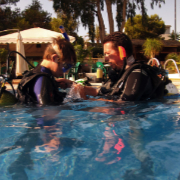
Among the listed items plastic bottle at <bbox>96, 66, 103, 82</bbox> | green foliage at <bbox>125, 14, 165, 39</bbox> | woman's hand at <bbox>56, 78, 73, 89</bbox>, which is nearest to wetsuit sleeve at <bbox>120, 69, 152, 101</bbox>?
woman's hand at <bbox>56, 78, 73, 89</bbox>

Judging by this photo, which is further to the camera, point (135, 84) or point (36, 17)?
point (36, 17)

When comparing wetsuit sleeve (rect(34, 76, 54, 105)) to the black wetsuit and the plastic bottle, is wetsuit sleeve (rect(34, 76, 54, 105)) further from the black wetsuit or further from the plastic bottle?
the plastic bottle

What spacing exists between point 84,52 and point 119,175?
39.9 ft

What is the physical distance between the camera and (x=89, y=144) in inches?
66.4

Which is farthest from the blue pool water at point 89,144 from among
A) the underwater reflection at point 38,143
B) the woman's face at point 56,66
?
the woman's face at point 56,66

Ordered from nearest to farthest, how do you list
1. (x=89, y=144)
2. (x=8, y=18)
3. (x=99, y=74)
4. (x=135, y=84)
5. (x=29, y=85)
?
1. (x=89, y=144)
2. (x=29, y=85)
3. (x=135, y=84)
4. (x=99, y=74)
5. (x=8, y=18)

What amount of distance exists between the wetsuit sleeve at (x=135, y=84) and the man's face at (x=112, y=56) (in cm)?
36

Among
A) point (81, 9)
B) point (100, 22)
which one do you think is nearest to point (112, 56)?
point (100, 22)

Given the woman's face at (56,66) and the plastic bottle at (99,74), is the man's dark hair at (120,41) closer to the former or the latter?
the woman's face at (56,66)

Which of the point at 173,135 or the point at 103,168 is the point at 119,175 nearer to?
the point at 103,168

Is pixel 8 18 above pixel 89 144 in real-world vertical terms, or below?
above

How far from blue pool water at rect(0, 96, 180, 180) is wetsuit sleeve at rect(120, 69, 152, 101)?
0.22m

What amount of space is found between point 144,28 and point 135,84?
133 feet

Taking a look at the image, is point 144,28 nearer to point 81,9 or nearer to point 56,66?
point 81,9
